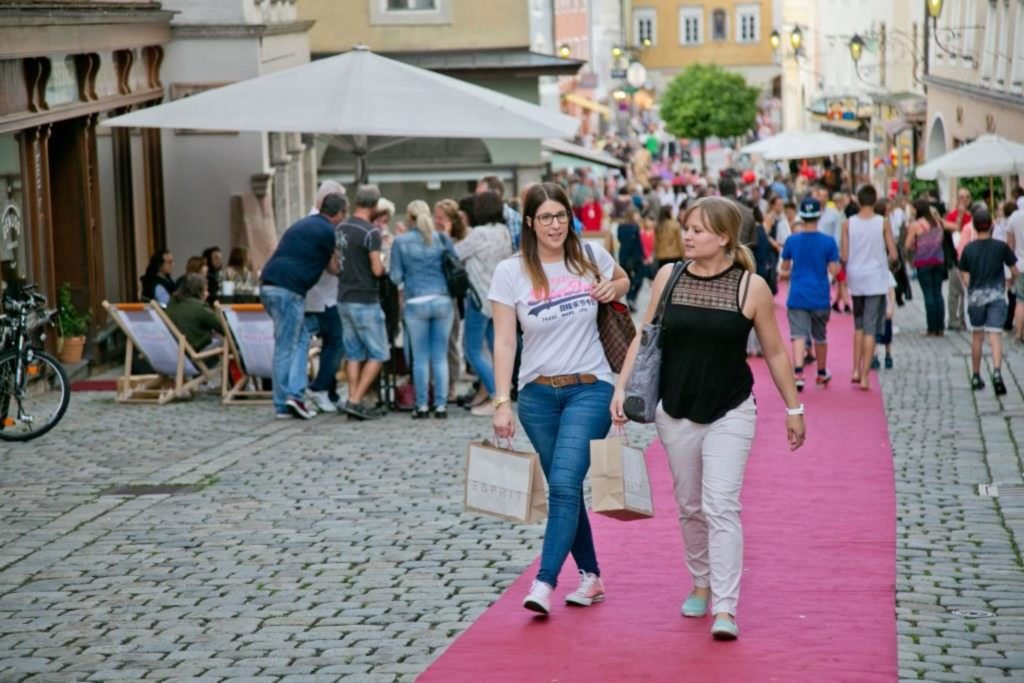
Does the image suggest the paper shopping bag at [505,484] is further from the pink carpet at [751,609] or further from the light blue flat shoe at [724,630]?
the light blue flat shoe at [724,630]

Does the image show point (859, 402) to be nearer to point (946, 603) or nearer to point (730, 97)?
point (946, 603)

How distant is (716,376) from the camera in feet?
24.6

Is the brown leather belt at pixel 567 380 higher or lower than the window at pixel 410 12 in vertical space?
lower

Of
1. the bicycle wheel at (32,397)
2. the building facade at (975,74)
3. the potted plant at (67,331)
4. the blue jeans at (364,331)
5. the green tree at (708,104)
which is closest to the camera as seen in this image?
the bicycle wheel at (32,397)

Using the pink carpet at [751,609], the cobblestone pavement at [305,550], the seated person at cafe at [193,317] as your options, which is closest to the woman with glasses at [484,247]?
the cobblestone pavement at [305,550]

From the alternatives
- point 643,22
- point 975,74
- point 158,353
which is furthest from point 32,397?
point 643,22

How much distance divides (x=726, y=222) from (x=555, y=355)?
86cm

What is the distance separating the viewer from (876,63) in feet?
174

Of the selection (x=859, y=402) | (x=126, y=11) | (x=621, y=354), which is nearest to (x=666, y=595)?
(x=621, y=354)

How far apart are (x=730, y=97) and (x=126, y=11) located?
59.1 metres

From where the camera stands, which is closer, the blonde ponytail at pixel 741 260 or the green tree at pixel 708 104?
the blonde ponytail at pixel 741 260

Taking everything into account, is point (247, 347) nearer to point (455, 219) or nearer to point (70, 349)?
point (455, 219)

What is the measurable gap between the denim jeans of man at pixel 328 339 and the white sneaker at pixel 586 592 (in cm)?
720

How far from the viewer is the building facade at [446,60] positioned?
30344mm
